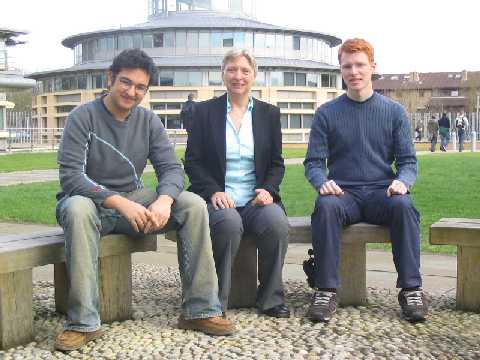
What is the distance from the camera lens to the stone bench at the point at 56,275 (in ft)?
12.3

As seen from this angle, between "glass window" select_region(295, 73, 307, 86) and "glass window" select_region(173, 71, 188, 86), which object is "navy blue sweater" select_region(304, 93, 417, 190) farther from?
"glass window" select_region(295, 73, 307, 86)

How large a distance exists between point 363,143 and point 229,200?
3.09 ft

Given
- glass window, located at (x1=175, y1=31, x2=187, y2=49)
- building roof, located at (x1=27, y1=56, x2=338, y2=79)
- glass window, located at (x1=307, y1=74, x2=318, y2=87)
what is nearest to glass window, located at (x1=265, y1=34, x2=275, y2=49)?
building roof, located at (x1=27, y1=56, x2=338, y2=79)

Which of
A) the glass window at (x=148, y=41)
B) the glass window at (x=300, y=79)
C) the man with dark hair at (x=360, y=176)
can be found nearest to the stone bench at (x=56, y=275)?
the man with dark hair at (x=360, y=176)

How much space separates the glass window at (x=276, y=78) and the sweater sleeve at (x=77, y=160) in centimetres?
5117

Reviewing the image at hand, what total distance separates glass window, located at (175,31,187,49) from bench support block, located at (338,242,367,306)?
51419 millimetres

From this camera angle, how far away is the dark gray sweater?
3977 mm

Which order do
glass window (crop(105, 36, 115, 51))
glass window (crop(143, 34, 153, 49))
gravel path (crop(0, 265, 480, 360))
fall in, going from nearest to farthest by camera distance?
gravel path (crop(0, 265, 480, 360)), glass window (crop(143, 34, 153, 49)), glass window (crop(105, 36, 115, 51))

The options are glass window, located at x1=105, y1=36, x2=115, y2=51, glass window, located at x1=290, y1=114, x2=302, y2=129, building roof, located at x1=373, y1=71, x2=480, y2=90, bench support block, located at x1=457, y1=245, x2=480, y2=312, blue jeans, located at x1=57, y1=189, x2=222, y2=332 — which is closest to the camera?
blue jeans, located at x1=57, y1=189, x2=222, y2=332

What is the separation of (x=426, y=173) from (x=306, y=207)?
22.5ft

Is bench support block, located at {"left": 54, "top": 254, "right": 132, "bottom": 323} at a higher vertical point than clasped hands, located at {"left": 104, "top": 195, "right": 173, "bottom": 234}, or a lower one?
lower

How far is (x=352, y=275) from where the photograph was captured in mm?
4566

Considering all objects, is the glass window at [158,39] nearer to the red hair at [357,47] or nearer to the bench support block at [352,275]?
the red hair at [357,47]

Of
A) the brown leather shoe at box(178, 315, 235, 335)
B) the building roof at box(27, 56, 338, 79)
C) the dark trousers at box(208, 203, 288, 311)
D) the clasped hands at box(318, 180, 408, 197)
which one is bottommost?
the brown leather shoe at box(178, 315, 235, 335)
